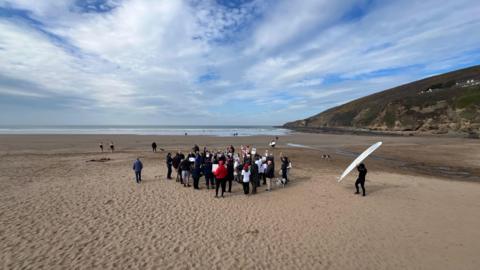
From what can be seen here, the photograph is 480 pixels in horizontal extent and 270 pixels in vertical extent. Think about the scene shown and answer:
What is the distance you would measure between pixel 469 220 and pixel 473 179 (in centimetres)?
987

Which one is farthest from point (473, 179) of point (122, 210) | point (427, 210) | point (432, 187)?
point (122, 210)

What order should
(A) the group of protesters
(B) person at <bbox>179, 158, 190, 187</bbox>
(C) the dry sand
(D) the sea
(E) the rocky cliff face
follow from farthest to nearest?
1. (D) the sea
2. (E) the rocky cliff face
3. (B) person at <bbox>179, 158, 190, 187</bbox>
4. (A) the group of protesters
5. (C) the dry sand

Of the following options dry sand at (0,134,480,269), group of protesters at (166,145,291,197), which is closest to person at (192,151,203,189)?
group of protesters at (166,145,291,197)

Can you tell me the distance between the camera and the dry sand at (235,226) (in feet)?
21.2

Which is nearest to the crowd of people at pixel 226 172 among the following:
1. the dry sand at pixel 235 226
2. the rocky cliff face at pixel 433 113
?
the dry sand at pixel 235 226

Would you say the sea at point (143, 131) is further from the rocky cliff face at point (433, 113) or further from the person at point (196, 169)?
the person at point (196, 169)

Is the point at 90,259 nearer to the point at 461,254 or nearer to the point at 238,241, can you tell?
the point at 238,241

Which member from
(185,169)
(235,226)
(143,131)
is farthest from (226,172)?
(143,131)

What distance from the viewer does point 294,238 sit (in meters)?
7.68

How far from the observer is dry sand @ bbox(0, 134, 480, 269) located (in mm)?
6453

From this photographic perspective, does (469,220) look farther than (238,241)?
Yes

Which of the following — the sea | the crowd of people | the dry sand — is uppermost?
the sea

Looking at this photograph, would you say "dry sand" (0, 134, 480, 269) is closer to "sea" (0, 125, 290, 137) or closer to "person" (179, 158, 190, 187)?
"person" (179, 158, 190, 187)

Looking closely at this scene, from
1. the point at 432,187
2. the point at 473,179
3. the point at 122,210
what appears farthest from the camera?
the point at 473,179
